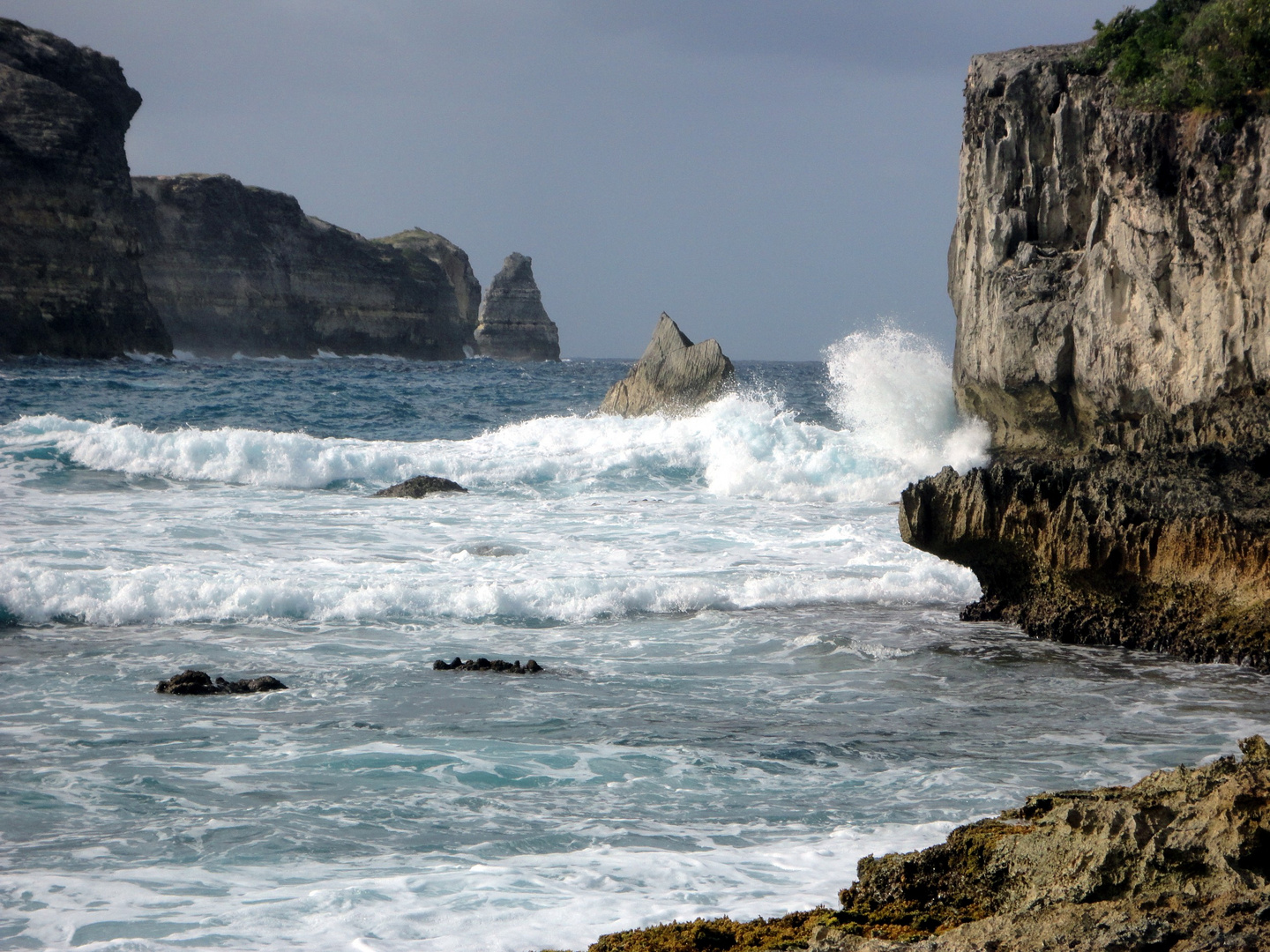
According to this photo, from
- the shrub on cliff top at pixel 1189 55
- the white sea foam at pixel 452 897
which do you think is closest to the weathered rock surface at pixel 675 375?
the shrub on cliff top at pixel 1189 55

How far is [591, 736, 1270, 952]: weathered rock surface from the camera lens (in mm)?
2619

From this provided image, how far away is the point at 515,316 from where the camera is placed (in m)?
112

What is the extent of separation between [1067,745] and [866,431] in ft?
53.9

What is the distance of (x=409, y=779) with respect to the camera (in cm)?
568

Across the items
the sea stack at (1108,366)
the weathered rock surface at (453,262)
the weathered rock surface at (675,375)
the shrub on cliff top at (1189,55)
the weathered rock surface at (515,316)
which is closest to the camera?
the sea stack at (1108,366)

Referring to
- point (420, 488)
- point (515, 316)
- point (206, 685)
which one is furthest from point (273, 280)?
point (206, 685)

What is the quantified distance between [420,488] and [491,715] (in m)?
11.1

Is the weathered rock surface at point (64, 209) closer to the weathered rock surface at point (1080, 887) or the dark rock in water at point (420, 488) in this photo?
the dark rock in water at point (420, 488)

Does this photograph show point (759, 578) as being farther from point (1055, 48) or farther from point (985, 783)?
point (1055, 48)

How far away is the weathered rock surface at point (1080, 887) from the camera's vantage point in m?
2.62

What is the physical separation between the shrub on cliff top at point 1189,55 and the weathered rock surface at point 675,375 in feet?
30.0

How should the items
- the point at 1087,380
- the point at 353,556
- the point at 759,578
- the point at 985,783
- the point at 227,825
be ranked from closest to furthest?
the point at 227,825 → the point at 985,783 → the point at 759,578 → the point at 353,556 → the point at 1087,380

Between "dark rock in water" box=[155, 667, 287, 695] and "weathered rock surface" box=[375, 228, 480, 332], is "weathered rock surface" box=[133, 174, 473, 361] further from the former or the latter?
"dark rock in water" box=[155, 667, 287, 695]

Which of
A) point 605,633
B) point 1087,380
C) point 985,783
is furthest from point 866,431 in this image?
point 985,783
